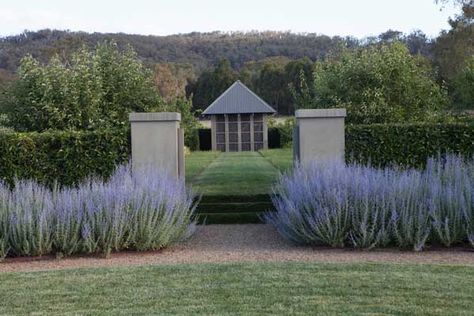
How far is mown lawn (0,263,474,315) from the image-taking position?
504 cm

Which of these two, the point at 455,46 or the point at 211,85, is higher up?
the point at 455,46

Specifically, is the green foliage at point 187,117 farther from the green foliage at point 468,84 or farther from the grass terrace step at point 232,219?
the grass terrace step at point 232,219

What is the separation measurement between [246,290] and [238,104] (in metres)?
33.9

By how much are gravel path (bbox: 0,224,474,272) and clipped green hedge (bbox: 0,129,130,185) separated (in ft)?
9.20

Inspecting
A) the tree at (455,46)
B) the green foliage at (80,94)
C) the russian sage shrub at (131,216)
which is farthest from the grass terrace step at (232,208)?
the tree at (455,46)

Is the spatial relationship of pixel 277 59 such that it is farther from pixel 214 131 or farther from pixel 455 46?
pixel 214 131

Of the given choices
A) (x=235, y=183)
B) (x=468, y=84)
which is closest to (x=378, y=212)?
(x=235, y=183)

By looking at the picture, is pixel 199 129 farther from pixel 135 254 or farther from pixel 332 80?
pixel 135 254

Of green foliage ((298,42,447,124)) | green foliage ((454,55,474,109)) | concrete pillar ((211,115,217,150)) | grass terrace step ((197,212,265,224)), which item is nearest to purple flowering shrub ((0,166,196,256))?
grass terrace step ((197,212,265,224))

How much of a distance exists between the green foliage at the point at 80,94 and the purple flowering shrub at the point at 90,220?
532 centimetres

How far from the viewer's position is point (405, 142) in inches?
417

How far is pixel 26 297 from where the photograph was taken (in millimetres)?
5586

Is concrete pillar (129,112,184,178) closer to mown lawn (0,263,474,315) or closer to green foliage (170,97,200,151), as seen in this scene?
mown lawn (0,263,474,315)

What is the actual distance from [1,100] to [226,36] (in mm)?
81658
